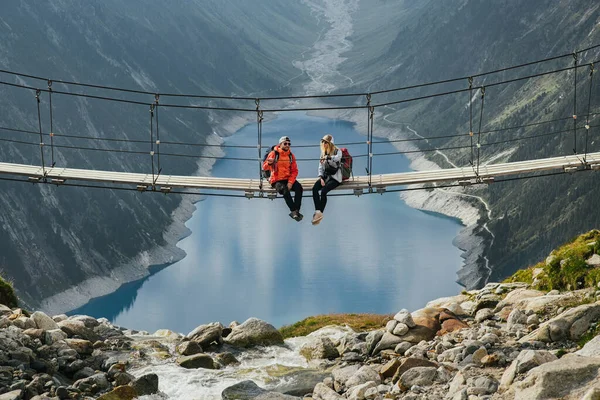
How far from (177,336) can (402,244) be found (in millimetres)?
87050

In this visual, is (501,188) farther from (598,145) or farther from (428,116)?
(428,116)

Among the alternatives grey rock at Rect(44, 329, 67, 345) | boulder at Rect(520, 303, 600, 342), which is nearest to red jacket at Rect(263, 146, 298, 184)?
grey rock at Rect(44, 329, 67, 345)

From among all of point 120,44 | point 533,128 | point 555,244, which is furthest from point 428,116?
point 555,244

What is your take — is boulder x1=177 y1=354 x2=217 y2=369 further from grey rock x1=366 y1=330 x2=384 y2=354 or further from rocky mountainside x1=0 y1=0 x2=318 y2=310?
rocky mountainside x1=0 y1=0 x2=318 y2=310

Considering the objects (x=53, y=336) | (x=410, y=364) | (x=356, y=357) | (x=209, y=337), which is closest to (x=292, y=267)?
(x=209, y=337)

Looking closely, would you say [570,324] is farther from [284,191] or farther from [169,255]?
[169,255]

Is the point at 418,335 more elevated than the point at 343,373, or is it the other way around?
the point at 418,335

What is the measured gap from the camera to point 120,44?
588 feet

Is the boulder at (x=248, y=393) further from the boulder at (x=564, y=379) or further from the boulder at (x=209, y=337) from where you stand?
the boulder at (x=564, y=379)

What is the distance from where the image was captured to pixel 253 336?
23031 millimetres

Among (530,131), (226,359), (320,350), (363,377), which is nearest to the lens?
(363,377)

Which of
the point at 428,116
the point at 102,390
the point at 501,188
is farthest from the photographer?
the point at 428,116

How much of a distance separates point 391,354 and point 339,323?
9000 mm

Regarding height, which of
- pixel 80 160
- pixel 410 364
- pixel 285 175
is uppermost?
pixel 80 160
